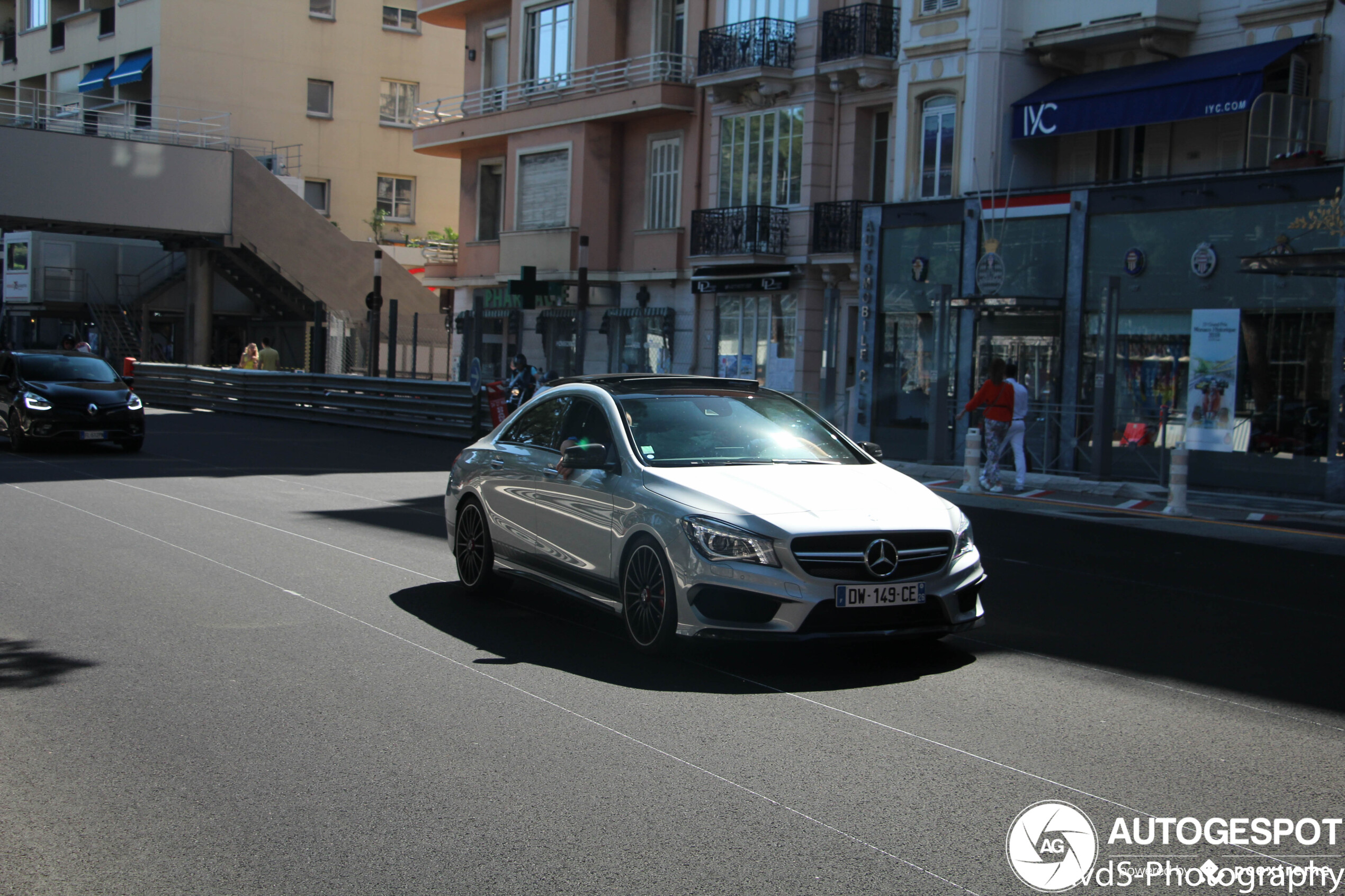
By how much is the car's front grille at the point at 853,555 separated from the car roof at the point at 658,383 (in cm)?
191

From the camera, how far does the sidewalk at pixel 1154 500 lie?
17.0 metres

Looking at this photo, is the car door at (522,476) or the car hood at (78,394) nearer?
the car door at (522,476)

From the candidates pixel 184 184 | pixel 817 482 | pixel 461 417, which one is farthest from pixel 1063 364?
pixel 184 184

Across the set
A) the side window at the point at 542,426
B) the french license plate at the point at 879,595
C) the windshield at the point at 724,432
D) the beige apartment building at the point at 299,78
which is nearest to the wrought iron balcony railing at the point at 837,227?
the side window at the point at 542,426

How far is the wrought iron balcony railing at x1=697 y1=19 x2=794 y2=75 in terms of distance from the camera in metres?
30.1

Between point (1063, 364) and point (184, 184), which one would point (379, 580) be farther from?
point (184, 184)

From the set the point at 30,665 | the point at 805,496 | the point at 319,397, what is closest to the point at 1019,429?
the point at 805,496

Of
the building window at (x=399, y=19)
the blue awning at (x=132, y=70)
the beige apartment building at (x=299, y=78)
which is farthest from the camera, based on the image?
the building window at (x=399, y=19)

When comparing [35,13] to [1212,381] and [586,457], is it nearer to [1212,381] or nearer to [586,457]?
[1212,381]

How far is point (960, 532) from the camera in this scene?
7402mm

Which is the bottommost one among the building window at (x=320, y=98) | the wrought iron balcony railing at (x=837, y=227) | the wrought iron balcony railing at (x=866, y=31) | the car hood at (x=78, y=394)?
the car hood at (x=78, y=394)

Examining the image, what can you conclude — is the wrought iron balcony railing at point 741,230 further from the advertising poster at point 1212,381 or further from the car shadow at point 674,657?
the car shadow at point 674,657

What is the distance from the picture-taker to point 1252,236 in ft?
69.8

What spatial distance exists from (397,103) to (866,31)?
31298 mm
